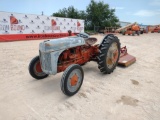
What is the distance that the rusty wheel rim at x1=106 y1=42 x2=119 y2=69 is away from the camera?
14.5 feet

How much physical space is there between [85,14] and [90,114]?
85.0ft

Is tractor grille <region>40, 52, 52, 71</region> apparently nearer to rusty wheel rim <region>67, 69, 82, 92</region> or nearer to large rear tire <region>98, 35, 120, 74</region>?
rusty wheel rim <region>67, 69, 82, 92</region>

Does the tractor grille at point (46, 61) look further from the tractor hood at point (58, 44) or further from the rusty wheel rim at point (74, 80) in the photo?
the rusty wheel rim at point (74, 80)

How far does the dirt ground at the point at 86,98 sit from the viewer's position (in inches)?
106

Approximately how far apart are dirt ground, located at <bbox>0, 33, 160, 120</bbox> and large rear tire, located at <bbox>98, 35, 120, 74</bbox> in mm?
260

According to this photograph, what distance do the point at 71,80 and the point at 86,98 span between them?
0.48 m

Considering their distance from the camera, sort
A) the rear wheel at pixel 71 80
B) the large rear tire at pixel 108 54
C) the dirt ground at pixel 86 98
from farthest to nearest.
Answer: the large rear tire at pixel 108 54
the rear wheel at pixel 71 80
the dirt ground at pixel 86 98

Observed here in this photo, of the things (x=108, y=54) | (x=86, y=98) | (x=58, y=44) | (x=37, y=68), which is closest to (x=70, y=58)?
(x=58, y=44)

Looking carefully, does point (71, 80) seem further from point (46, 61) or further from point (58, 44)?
point (58, 44)

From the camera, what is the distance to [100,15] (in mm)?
25797

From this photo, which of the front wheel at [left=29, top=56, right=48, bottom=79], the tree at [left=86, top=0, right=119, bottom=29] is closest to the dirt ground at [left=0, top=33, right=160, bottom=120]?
the front wheel at [left=29, top=56, right=48, bottom=79]

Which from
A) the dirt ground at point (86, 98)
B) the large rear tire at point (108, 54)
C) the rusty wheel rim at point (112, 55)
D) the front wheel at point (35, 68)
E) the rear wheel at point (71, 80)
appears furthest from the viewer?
the rusty wheel rim at point (112, 55)

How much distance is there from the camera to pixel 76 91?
336cm

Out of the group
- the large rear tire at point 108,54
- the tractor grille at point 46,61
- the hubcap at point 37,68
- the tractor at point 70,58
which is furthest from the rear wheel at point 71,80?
the hubcap at point 37,68
